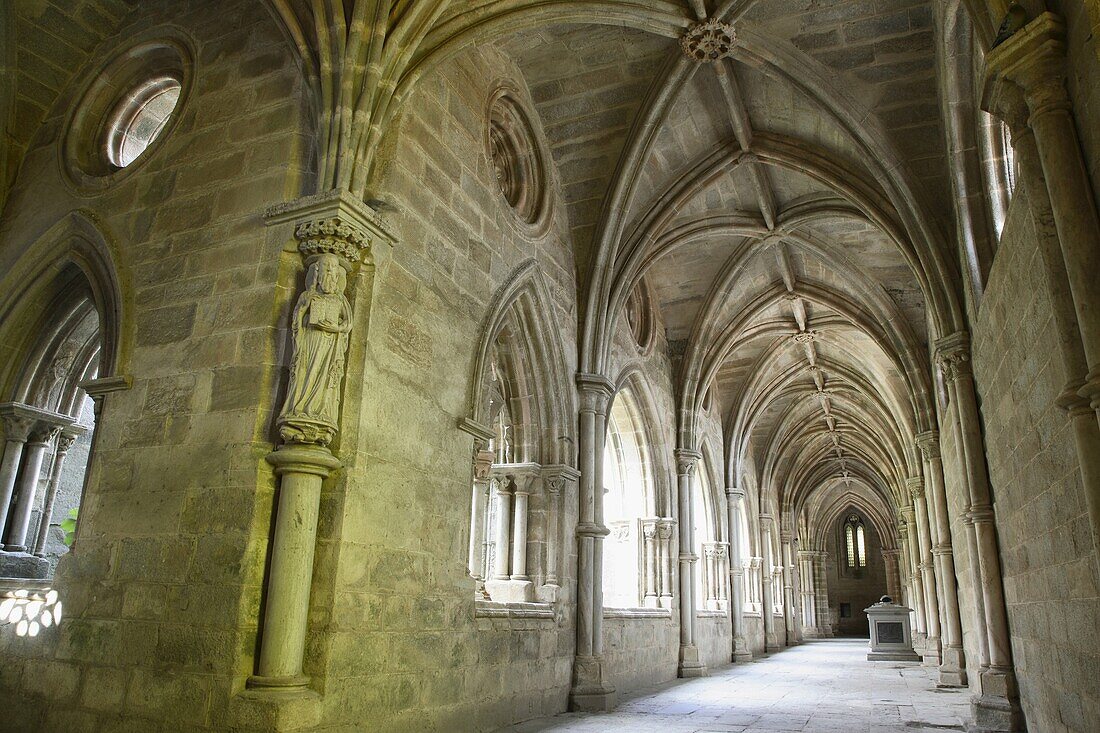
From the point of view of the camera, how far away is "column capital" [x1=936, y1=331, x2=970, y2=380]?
8109 mm

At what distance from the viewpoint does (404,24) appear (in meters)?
6.04

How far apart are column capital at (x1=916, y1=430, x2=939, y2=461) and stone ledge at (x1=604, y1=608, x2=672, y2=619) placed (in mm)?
4568

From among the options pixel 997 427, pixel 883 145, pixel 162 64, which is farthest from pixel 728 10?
pixel 162 64

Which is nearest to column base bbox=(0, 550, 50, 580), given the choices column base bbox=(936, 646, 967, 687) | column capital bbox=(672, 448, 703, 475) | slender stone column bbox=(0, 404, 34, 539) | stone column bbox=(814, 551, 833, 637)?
slender stone column bbox=(0, 404, 34, 539)

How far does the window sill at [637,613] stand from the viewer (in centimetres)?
959

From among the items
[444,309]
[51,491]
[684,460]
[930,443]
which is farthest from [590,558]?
[930,443]

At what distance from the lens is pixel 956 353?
26.8 ft

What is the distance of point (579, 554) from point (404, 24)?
215 inches

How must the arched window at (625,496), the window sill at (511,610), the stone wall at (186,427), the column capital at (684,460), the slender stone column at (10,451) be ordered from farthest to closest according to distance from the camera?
the column capital at (684,460)
the arched window at (625,496)
the slender stone column at (10,451)
the window sill at (511,610)
the stone wall at (186,427)

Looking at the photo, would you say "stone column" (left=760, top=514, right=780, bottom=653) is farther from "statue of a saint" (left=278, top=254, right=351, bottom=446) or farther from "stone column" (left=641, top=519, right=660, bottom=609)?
"statue of a saint" (left=278, top=254, right=351, bottom=446)

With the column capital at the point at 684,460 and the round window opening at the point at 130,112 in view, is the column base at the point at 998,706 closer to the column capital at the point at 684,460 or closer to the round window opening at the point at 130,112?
the column capital at the point at 684,460

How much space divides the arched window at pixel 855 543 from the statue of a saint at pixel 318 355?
3797cm

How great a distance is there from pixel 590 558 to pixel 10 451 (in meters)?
5.60

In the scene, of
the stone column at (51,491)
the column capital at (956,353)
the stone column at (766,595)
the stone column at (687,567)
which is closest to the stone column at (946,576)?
the stone column at (687,567)
